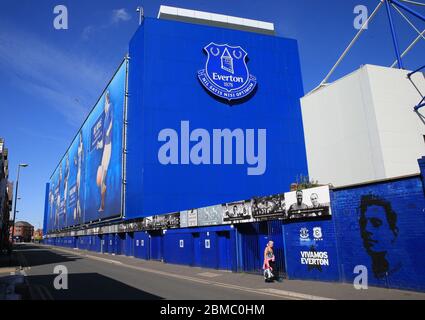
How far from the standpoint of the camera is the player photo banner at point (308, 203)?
633 inches

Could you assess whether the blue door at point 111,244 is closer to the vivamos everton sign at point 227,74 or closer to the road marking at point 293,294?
the vivamos everton sign at point 227,74

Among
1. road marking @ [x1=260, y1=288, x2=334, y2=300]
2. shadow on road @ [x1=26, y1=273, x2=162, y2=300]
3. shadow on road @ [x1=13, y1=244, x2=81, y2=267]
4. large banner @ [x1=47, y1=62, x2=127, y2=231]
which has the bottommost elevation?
road marking @ [x1=260, y1=288, x2=334, y2=300]

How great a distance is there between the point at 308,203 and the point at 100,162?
154 ft

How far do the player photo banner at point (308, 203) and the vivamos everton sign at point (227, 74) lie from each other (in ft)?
89.2

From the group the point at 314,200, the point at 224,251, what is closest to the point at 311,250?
the point at 314,200

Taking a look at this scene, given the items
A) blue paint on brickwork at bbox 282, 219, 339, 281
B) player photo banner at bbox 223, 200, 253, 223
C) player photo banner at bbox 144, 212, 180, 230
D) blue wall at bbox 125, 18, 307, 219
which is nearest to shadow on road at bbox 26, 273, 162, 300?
blue paint on brickwork at bbox 282, 219, 339, 281

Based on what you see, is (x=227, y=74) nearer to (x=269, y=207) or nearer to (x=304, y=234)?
(x=269, y=207)

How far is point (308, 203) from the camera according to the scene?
16.9 metres

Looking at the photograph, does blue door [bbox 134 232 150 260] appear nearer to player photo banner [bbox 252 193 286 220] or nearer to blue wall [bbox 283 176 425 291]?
player photo banner [bbox 252 193 286 220]

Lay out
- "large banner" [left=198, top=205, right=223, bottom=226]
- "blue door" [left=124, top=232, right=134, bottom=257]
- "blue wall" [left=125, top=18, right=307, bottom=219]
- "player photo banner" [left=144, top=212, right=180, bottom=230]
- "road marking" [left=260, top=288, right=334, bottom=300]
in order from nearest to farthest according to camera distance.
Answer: "road marking" [left=260, top=288, right=334, bottom=300], "large banner" [left=198, top=205, right=223, bottom=226], "player photo banner" [left=144, top=212, right=180, bottom=230], "blue wall" [left=125, top=18, right=307, bottom=219], "blue door" [left=124, top=232, right=134, bottom=257]

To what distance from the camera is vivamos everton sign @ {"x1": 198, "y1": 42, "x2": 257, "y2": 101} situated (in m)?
43.0

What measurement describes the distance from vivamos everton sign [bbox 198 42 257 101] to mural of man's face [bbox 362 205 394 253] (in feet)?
101

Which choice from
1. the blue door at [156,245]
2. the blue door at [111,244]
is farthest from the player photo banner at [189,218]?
the blue door at [111,244]

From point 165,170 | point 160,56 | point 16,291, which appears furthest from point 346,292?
point 160,56
